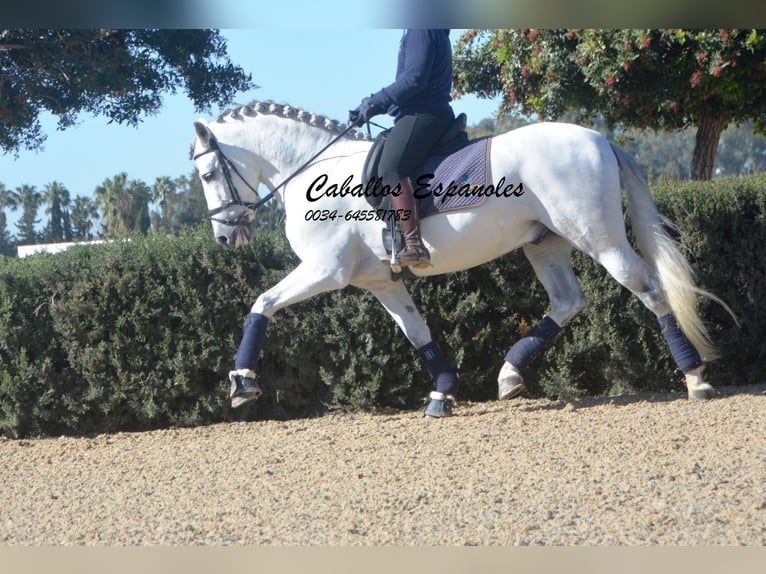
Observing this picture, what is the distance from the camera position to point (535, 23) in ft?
14.5

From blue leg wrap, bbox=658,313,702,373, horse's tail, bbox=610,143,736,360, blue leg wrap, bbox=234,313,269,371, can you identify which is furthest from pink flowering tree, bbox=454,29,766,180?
blue leg wrap, bbox=234,313,269,371

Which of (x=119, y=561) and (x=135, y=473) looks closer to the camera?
(x=119, y=561)

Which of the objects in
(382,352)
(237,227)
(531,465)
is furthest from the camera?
(382,352)

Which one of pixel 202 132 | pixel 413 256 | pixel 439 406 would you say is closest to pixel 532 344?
pixel 439 406

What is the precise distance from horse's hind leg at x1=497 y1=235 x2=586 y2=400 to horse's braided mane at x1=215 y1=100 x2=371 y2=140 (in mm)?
1550

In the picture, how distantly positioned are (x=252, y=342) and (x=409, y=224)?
1.33 m

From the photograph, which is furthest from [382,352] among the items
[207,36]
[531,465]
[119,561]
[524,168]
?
[207,36]

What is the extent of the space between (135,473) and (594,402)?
131 inches

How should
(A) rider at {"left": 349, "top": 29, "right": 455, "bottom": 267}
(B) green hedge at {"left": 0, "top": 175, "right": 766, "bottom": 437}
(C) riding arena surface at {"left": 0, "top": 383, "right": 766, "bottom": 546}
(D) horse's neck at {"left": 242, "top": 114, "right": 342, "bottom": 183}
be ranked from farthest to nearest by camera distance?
(B) green hedge at {"left": 0, "top": 175, "right": 766, "bottom": 437} < (D) horse's neck at {"left": 242, "top": 114, "right": 342, "bottom": 183} < (A) rider at {"left": 349, "top": 29, "right": 455, "bottom": 267} < (C) riding arena surface at {"left": 0, "top": 383, "right": 766, "bottom": 546}

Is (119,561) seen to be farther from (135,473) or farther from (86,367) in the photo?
(86,367)

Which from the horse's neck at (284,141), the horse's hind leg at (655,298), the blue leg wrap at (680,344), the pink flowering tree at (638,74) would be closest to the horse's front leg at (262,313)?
the horse's neck at (284,141)

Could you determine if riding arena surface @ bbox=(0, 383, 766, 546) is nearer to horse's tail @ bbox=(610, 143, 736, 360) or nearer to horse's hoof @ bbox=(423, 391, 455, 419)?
horse's hoof @ bbox=(423, 391, 455, 419)

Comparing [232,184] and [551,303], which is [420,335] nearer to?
[551,303]

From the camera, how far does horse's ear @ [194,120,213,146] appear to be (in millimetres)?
6426
